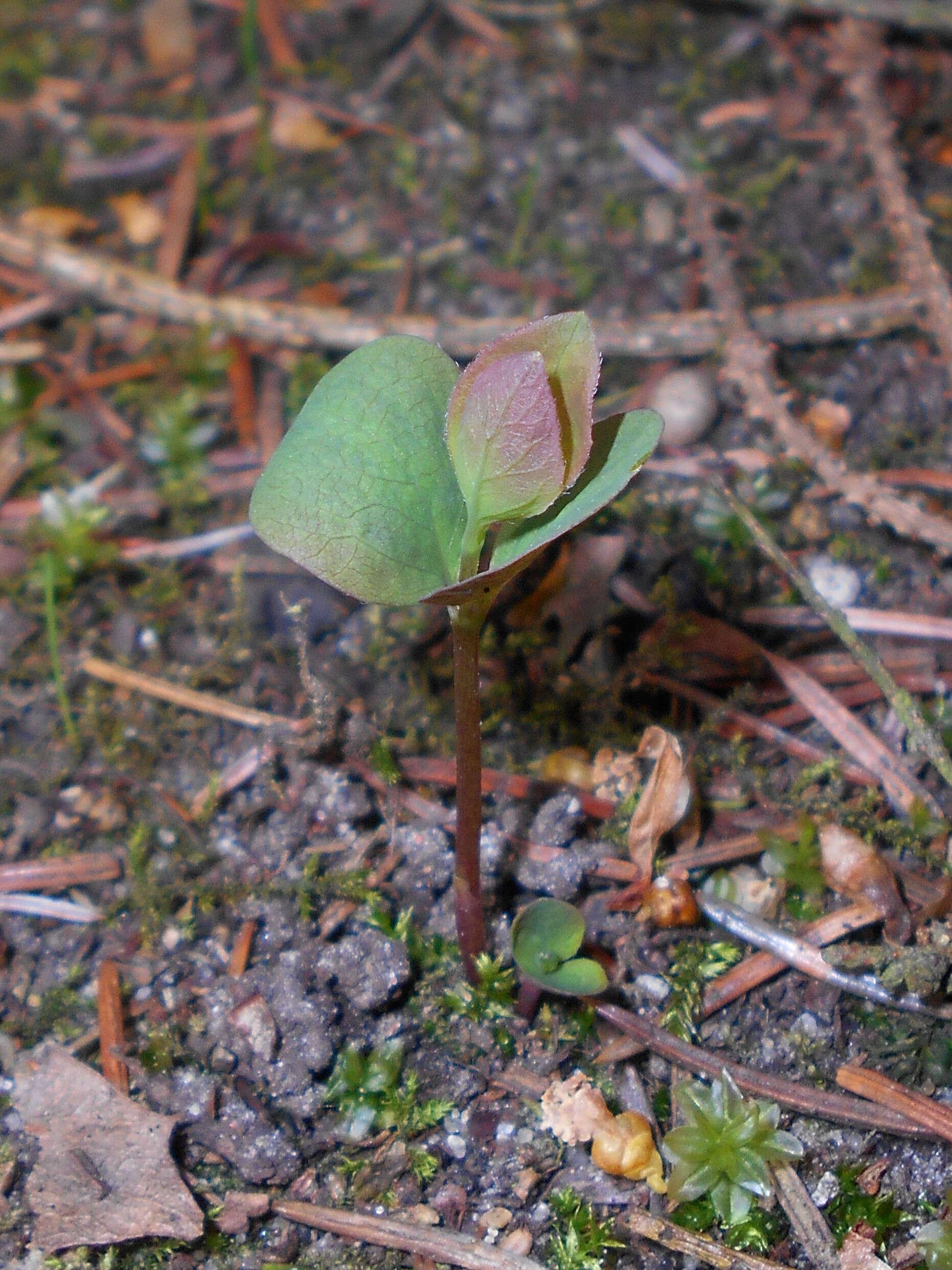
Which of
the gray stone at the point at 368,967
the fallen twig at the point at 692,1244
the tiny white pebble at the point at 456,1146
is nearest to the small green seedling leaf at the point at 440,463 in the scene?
the gray stone at the point at 368,967

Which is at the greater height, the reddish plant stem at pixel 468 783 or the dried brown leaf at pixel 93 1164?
the reddish plant stem at pixel 468 783

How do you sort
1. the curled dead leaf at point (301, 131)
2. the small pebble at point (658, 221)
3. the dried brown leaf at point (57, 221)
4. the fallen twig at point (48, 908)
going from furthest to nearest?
the curled dead leaf at point (301, 131)
the dried brown leaf at point (57, 221)
the small pebble at point (658, 221)
the fallen twig at point (48, 908)

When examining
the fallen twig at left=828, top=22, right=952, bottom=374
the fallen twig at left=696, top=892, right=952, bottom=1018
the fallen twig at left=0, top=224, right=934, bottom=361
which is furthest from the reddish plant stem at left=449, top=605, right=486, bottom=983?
the fallen twig at left=828, top=22, right=952, bottom=374

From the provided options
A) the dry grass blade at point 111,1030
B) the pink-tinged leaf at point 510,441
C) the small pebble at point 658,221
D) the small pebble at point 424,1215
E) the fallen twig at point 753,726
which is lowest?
the small pebble at point 424,1215

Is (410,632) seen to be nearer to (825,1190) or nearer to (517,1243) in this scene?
(517,1243)

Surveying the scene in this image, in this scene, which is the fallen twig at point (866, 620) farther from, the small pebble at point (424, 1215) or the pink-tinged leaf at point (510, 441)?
the small pebble at point (424, 1215)

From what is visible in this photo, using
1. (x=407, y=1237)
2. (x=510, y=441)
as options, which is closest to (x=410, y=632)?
(x=510, y=441)
